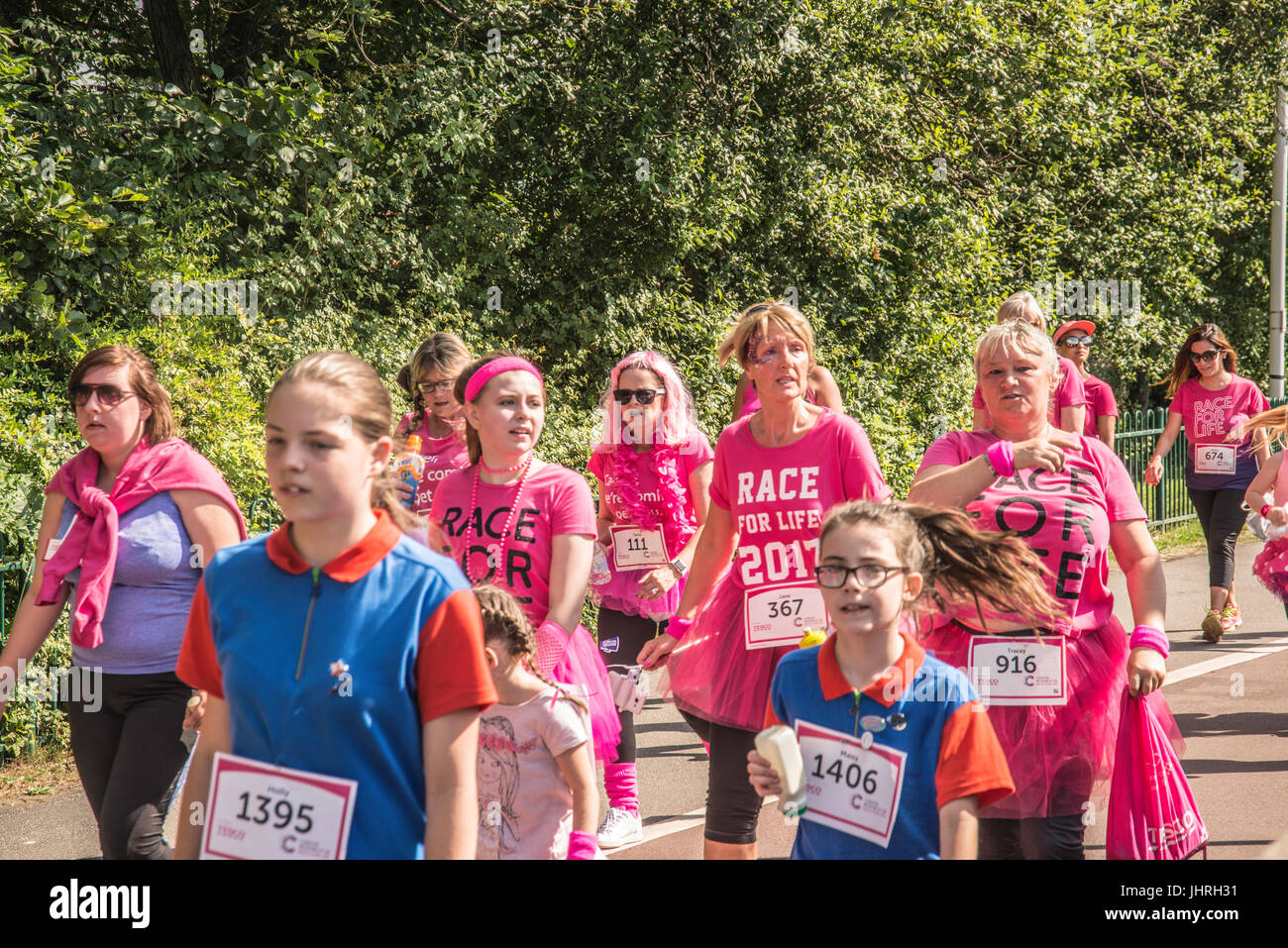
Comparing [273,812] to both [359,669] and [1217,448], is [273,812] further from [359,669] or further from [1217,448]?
[1217,448]

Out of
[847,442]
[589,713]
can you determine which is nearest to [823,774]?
[589,713]

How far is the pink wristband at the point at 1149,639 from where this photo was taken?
3.71 m

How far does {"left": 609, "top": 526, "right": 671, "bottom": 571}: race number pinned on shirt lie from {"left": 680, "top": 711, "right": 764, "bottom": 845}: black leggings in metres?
1.68

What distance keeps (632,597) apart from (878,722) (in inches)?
122

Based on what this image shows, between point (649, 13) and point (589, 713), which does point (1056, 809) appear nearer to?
point (589, 713)

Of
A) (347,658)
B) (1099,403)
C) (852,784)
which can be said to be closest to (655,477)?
(852,784)

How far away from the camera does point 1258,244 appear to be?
20.7 metres

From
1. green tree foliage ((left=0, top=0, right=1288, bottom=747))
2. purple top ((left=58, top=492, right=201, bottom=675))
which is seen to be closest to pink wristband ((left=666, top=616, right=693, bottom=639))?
purple top ((left=58, top=492, right=201, bottom=675))

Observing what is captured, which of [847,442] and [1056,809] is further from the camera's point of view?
[847,442]

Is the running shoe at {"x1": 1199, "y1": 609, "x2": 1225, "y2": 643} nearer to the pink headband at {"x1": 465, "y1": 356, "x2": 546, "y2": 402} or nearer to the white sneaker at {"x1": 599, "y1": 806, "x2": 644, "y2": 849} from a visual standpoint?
the white sneaker at {"x1": 599, "y1": 806, "x2": 644, "y2": 849}

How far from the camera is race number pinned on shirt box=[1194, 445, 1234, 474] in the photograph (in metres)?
9.54

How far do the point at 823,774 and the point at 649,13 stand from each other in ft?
32.0

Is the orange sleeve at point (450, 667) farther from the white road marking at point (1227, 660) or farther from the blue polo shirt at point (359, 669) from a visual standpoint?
the white road marking at point (1227, 660)

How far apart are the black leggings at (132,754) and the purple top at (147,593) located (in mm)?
59
